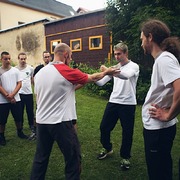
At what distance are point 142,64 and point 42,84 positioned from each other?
8723 millimetres

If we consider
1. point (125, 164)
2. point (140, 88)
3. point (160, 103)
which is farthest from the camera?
point (140, 88)

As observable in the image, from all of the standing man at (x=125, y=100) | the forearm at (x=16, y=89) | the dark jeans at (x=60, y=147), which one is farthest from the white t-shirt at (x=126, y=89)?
the forearm at (x=16, y=89)

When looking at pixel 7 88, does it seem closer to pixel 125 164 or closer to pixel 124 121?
pixel 124 121

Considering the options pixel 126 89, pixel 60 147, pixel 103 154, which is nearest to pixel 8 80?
pixel 103 154

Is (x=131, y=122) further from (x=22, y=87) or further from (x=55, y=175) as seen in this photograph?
(x=22, y=87)

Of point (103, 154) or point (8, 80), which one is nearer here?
point (103, 154)

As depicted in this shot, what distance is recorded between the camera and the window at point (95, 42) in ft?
50.9

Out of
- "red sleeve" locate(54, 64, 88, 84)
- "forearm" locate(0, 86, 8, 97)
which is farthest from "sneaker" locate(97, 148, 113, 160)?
"forearm" locate(0, 86, 8, 97)

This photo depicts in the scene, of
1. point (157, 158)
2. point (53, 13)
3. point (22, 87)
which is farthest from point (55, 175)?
point (53, 13)

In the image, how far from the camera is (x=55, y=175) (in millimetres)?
3818

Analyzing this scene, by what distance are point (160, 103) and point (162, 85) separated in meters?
0.19

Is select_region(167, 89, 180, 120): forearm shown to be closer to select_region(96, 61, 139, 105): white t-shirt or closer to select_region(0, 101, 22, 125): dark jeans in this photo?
select_region(96, 61, 139, 105): white t-shirt

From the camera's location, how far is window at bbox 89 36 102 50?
15504mm

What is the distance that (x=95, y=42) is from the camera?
52.1 feet
